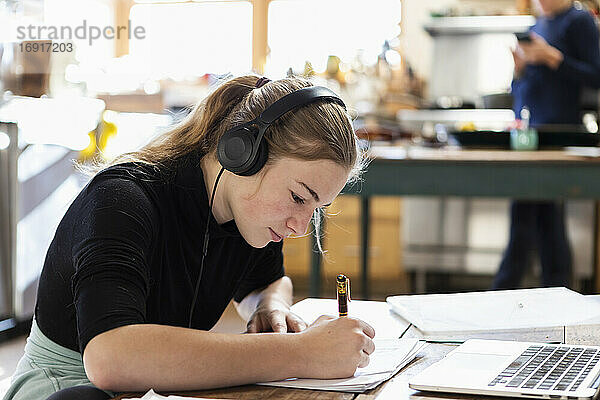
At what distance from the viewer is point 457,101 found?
4.73 metres

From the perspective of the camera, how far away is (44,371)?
1.04 meters

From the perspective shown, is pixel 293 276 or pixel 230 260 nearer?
pixel 230 260

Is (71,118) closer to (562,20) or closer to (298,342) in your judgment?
(562,20)

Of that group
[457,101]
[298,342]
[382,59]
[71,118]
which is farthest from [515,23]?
[298,342]

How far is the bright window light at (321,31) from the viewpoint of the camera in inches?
221

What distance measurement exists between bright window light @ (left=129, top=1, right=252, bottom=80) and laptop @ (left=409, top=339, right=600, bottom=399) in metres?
4.96

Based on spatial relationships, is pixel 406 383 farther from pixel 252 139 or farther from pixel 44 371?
pixel 44 371

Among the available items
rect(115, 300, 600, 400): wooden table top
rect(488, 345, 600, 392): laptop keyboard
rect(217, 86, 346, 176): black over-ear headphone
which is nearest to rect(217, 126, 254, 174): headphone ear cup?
rect(217, 86, 346, 176): black over-ear headphone

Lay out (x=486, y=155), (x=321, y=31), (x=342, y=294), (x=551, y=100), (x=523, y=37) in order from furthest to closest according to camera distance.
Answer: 1. (x=321, y=31)
2. (x=551, y=100)
3. (x=523, y=37)
4. (x=486, y=155)
5. (x=342, y=294)

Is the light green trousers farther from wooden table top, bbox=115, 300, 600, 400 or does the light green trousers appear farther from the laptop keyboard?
the laptop keyboard

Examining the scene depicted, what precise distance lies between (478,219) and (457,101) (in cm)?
89

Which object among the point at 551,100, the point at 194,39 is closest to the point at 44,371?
the point at 551,100

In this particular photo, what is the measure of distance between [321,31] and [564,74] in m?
2.71

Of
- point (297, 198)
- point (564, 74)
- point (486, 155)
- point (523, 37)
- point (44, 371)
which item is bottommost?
point (44, 371)
